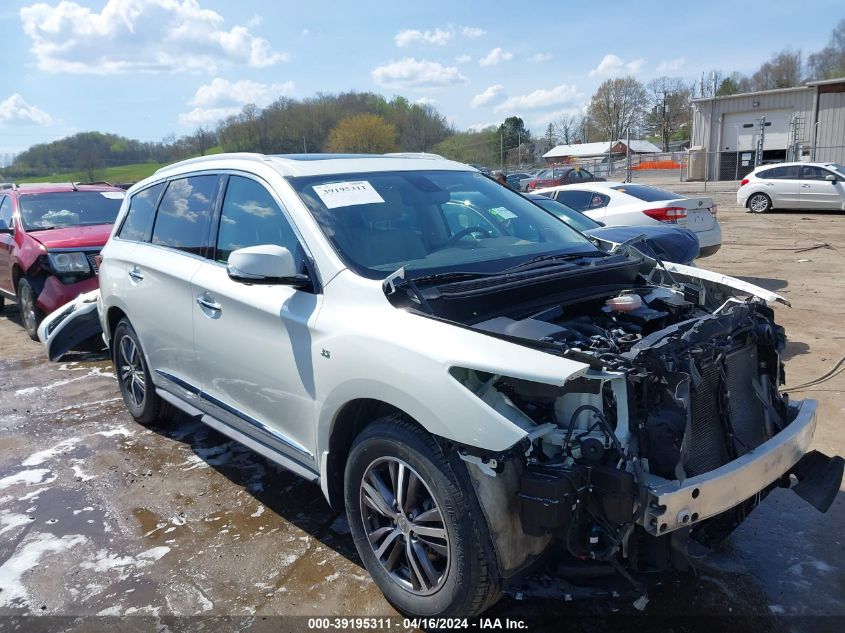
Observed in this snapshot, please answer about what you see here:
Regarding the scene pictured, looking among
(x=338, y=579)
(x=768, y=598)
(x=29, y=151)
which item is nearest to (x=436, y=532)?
(x=338, y=579)

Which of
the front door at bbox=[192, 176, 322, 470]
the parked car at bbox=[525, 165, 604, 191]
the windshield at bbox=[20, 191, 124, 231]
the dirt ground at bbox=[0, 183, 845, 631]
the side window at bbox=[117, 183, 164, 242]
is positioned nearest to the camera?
the dirt ground at bbox=[0, 183, 845, 631]

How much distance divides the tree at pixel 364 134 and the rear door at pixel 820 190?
19719mm

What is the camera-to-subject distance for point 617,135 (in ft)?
274

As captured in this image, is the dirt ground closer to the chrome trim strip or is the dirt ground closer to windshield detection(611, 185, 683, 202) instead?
the chrome trim strip

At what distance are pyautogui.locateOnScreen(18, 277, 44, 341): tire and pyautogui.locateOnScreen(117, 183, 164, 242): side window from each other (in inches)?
145

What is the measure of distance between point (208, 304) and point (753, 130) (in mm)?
44040

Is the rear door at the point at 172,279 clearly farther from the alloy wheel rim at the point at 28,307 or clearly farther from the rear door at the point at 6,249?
the rear door at the point at 6,249

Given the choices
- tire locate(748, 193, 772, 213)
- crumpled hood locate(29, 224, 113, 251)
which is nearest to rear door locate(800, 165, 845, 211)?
tire locate(748, 193, 772, 213)

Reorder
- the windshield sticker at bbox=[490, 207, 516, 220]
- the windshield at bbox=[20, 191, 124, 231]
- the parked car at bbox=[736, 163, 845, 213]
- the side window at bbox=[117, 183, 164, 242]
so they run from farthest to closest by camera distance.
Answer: the parked car at bbox=[736, 163, 845, 213] < the windshield at bbox=[20, 191, 124, 231] < the side window at bbox=[117, 183, 164, 242] < the windshield sticker at bbox=[490, 207, 516, 220]

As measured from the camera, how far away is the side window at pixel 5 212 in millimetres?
8709

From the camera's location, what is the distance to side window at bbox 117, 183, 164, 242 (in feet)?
15.8

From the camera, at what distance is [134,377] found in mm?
5137

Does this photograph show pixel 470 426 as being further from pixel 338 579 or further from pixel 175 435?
pixel 175 435

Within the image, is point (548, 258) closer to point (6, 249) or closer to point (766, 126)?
point (6, 249)
